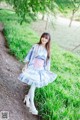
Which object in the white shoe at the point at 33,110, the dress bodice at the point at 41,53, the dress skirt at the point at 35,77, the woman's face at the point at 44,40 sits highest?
the woman's face at the point at 44,40

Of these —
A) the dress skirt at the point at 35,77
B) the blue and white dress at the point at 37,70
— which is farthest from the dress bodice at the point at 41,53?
the dress skirt at the point at 35,77

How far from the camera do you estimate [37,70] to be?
3.17m

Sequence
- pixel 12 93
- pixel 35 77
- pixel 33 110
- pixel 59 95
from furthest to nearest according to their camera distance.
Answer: pixel 59 95, pixel 12 93, pixel 33 110, pixel 35 77

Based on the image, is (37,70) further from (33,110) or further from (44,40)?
(33,110)

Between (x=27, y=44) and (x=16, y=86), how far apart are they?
306 centimetres

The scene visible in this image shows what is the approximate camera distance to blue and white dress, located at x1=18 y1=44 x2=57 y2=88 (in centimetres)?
308

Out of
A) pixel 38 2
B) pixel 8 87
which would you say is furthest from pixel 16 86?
pixel 38 2

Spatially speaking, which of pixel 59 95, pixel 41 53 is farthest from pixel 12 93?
pixel 59 95

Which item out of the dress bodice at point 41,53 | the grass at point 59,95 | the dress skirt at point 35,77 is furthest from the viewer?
the grass at point 59,95

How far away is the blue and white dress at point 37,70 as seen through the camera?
3082mm

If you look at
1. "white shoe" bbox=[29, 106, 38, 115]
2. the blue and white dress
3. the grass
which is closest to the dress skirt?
the blue and white dress

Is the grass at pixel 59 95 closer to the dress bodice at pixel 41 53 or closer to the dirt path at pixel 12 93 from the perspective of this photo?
the dirt path at pixel 12 93

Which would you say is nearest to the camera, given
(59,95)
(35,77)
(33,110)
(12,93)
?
(35,77)

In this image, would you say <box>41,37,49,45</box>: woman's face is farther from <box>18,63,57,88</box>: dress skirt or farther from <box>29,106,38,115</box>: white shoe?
<box>29,106,38,115</box>: white shoe
